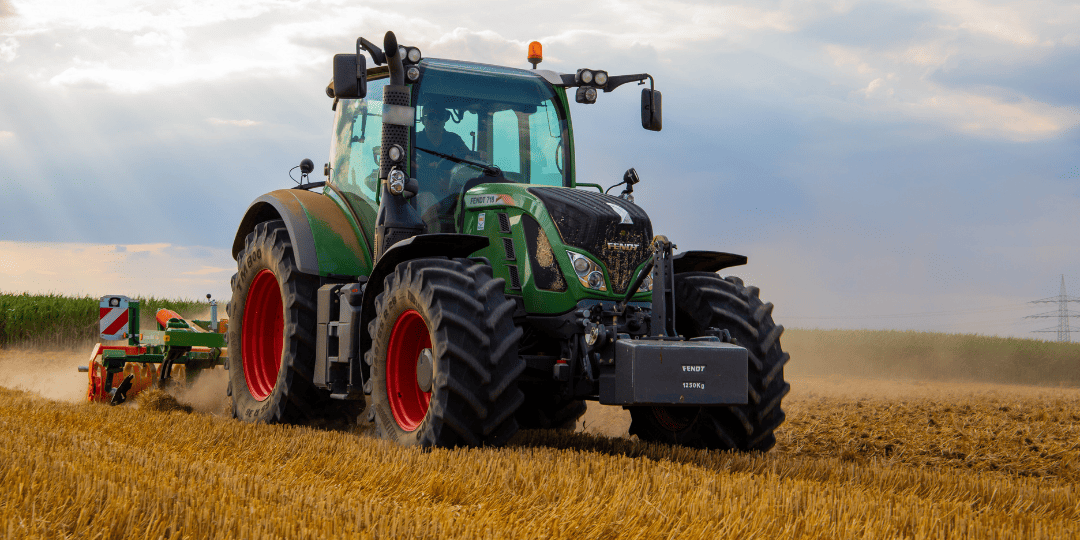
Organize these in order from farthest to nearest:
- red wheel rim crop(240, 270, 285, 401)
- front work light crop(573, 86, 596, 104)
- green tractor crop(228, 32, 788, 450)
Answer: red wheel rim crop(240, 270, 285, 401)
front work light crop(573, 86, 596, 104)
green tractor crop(228, 32, 788, 450)

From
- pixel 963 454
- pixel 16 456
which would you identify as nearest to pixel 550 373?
pixel 16 456

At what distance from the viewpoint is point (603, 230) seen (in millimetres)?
6586

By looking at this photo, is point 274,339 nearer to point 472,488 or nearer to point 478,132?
point 478,132

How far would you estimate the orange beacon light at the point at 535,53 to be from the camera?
8.13m

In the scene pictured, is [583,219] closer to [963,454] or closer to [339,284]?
[339,284]

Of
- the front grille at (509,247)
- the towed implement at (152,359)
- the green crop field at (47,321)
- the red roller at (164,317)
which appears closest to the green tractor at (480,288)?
the front grille at (509,247)

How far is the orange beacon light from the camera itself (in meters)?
8.13

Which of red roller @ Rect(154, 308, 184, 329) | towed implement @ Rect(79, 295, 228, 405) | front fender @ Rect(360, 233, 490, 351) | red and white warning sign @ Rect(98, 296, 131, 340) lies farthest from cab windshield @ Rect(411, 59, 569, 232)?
red and white warning sign @ Rect(98, 296, 131, 340)

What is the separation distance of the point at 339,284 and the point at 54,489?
354 centimetres

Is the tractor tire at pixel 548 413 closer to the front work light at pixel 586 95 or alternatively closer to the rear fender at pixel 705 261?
the rear fender at pixel 705 261

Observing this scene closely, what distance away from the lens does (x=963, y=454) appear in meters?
7.80

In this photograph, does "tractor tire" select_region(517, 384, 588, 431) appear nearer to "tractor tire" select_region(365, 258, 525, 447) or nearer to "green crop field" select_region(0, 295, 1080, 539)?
"green crop field" select_region(0, 295, 1080, 539)

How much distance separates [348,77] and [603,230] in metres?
2.00

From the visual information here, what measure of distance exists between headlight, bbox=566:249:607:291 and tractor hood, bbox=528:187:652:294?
0.06 metres
